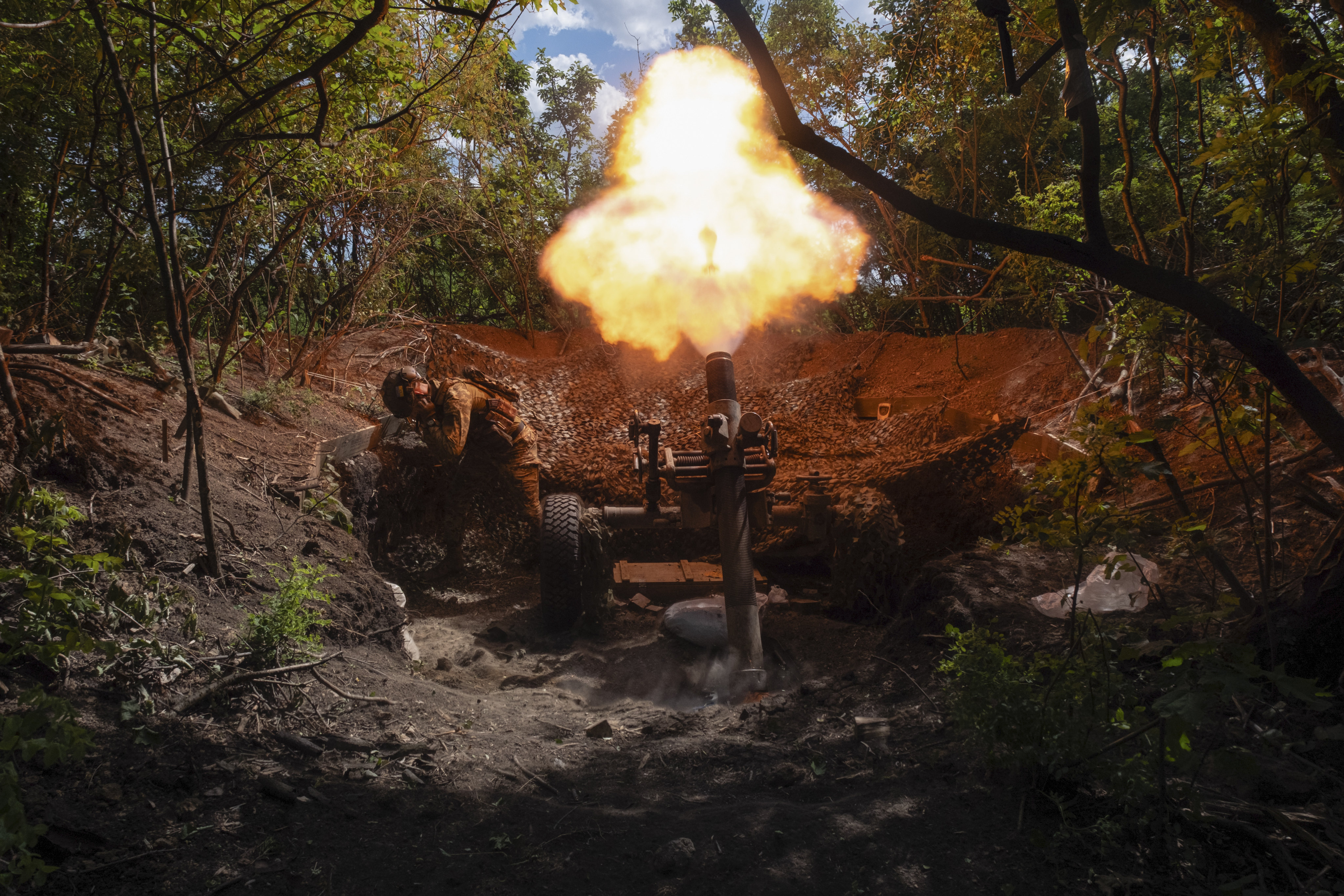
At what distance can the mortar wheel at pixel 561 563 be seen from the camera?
575 cm

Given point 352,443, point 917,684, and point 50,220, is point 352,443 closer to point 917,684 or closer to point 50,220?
point 50,220

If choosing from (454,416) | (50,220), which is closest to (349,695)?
(454,416)

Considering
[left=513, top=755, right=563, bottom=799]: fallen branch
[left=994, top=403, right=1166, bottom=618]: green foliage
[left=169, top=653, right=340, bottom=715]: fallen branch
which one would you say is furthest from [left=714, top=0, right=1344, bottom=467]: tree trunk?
[left=169, top=653, right=340, bottom=715]: fallen branch

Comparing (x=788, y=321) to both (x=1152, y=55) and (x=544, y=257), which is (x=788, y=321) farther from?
(x=1152, y=55)

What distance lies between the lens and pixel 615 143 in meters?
15.9

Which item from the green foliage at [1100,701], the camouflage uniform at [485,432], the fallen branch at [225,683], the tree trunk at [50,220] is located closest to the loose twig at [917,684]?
the green foliage at [1100,701]

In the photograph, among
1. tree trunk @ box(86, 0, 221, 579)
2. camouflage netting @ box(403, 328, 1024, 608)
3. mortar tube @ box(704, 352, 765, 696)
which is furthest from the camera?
camouflage netting @ box(403, 328, 1024, 608)

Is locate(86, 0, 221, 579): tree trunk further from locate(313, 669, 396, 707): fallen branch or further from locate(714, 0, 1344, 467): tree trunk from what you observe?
locate(714, 0, 1344, 467): tree trunk

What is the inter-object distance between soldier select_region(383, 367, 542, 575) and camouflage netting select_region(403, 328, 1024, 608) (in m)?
→ 0.69

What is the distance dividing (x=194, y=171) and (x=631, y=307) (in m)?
5.99

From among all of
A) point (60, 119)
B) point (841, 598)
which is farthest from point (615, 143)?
point (841, 598)

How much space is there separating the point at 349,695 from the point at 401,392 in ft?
11.2

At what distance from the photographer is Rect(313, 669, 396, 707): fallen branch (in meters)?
3.40

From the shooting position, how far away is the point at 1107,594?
12.9 feet
